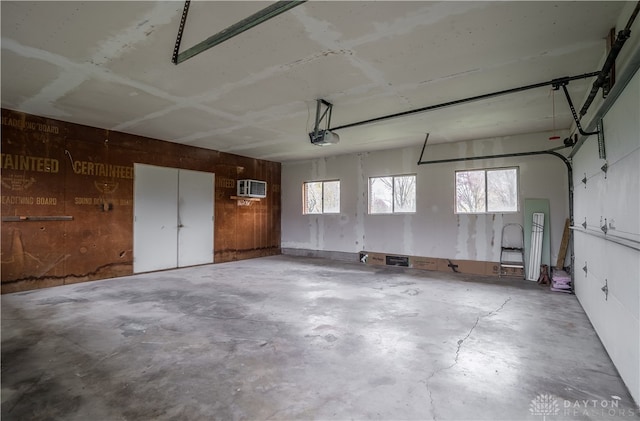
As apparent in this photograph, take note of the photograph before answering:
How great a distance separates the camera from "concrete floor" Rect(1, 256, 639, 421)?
1881mm

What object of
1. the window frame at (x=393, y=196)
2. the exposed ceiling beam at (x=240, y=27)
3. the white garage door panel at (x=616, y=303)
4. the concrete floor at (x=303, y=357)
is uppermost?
the exposed ceiling beam at (x=240, y=27)

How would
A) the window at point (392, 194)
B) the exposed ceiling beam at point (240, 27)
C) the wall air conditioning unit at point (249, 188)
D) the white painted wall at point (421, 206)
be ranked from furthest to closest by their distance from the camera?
the wall air conditioning unit at point (249, 188) < the window at point (392, 194) < the white painted wall at point (421, 206) < the exposed ceiling beam at point (240, 27)

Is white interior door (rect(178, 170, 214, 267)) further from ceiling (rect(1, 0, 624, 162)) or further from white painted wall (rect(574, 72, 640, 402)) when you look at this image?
white painted wall (rect(574, 72, 640, 402))

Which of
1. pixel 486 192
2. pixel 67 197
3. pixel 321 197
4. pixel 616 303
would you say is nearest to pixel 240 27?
pixel 616 303

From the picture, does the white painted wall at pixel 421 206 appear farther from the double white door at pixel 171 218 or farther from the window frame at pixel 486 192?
the double white door at pixel 171 218

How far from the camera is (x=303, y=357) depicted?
252cm

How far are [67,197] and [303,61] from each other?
4896mm

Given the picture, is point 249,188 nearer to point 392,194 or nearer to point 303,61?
point 392,194

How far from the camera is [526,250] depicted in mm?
5754

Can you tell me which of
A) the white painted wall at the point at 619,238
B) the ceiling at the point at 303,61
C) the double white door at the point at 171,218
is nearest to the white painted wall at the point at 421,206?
the ceiling at the point at 303,61

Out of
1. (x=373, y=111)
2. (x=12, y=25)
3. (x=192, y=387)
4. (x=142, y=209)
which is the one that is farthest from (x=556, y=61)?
(x=142, y=209)

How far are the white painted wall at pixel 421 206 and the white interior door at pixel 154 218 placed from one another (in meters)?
3.47

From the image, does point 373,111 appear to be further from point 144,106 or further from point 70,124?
point 70,124

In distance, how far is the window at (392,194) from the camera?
23.6ft
